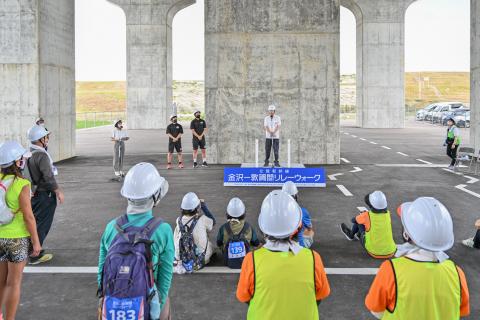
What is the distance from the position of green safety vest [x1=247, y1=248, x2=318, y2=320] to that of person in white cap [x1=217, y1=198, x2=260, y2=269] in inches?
145

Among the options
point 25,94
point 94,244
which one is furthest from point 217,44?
point 94,244

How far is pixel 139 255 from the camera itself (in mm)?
3139

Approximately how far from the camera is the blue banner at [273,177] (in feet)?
47.6

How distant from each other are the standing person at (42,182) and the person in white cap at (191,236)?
5.80 ft

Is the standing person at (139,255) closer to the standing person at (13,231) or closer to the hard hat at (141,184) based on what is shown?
the hard hat at (141,184)

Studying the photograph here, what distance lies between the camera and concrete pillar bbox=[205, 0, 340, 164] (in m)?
19.8

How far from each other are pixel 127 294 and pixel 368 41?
Answer: 42574 millimetres

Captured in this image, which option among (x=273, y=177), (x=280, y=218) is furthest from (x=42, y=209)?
(x=273, y=177)

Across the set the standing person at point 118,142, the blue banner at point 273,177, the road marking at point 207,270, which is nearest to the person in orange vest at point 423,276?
the road marking at point 207,270

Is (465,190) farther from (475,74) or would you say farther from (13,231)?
(13,231)

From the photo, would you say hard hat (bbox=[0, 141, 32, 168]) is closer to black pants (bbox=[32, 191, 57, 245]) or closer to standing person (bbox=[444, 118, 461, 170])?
black pants (bbox=[32, 191, 57, 245])

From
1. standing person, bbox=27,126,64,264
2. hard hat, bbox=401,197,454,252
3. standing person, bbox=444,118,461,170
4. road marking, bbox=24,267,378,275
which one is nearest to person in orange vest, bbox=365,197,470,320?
hard hat, bbox=401,197,454,252

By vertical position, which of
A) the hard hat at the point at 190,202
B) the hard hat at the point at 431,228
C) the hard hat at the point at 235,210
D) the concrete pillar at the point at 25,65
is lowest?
the hard hat at the point at 235,210

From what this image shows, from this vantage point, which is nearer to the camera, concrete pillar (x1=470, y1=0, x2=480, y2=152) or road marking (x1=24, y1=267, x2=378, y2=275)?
road marking (x1=24, y1=267, x2=378, y2=275)
